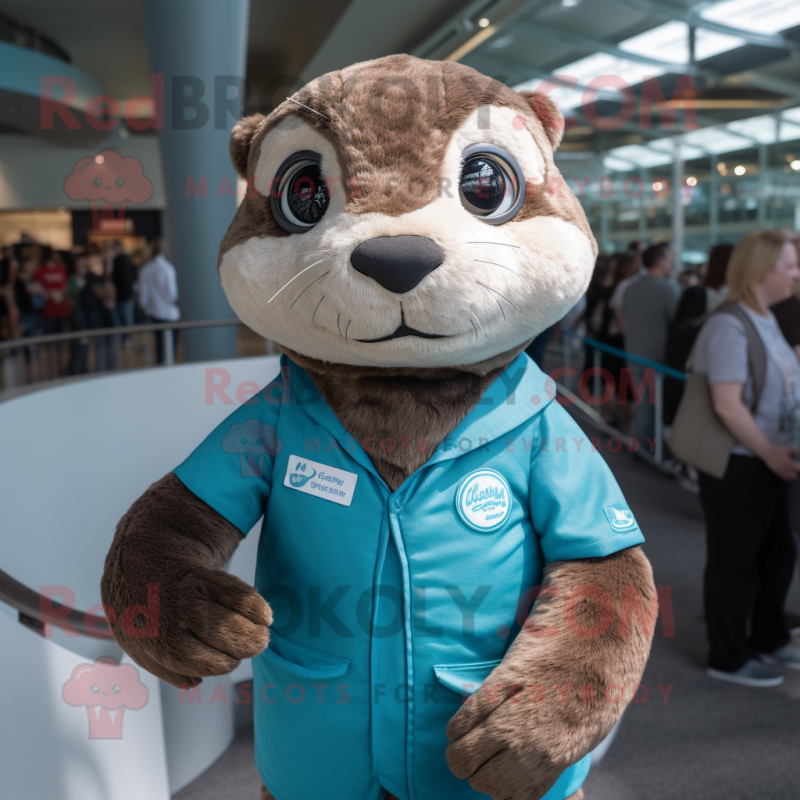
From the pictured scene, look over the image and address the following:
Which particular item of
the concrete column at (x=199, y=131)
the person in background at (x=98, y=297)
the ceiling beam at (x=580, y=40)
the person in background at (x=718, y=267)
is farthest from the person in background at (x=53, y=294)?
the person in background at (x=718, y=267)

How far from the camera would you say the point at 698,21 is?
25.5 feet

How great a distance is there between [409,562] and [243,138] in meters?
0.76

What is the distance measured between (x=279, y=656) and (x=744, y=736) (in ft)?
6.96

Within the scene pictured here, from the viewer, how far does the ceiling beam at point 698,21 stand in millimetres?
7449

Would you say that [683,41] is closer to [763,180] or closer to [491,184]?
[763,180]

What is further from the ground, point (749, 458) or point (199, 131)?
point (199, 131)

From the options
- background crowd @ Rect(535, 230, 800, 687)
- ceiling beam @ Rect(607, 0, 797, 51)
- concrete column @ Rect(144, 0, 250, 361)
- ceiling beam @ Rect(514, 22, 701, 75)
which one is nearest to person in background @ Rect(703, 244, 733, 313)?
background crowd @ Rect(535, 230, 800, 687)

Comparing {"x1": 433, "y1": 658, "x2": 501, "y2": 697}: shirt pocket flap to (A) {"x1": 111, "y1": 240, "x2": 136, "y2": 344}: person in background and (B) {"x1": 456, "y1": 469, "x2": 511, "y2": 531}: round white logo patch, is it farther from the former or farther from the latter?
(A) {"x1": 111, "y1": 240, "x2": 136, "y2": 344}: person in background

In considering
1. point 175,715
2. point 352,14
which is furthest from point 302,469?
point 352,14

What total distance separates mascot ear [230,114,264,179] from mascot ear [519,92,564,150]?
1.50 feet

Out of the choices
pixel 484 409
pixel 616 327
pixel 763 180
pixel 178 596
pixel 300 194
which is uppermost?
pixel 763 180

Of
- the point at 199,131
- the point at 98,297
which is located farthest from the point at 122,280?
the point at 199,131

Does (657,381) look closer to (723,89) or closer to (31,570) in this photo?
(31,570)

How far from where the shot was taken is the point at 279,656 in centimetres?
122
